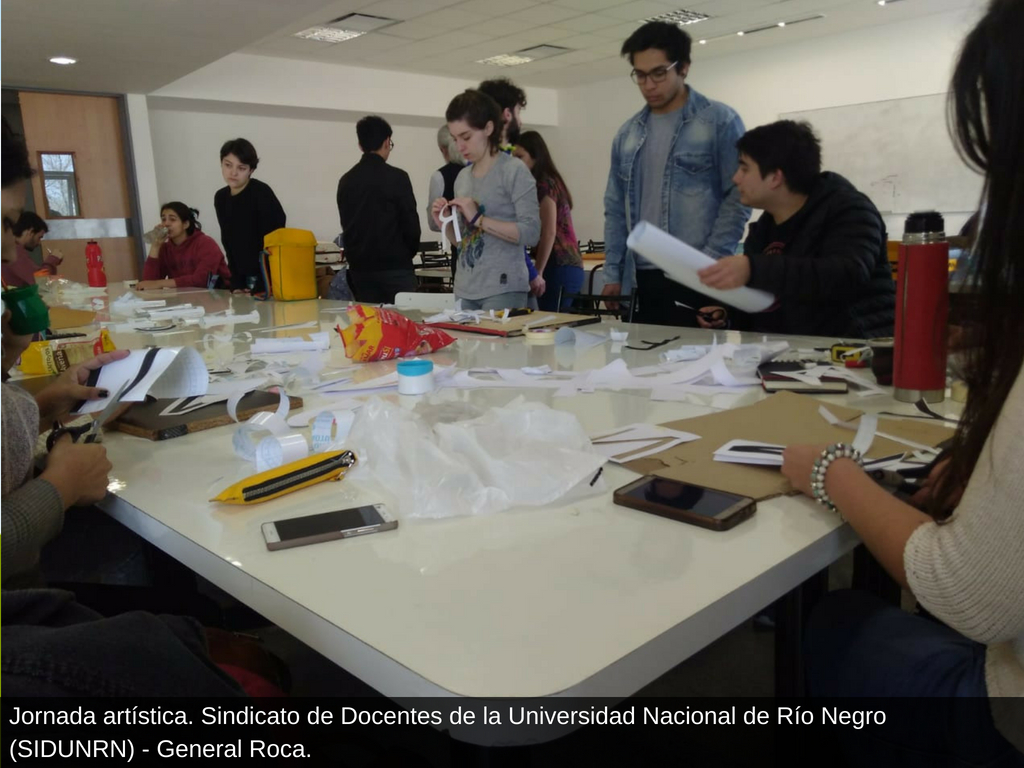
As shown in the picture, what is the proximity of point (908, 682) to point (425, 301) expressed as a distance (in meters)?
2.40

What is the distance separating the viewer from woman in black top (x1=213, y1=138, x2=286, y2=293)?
12.5 feet

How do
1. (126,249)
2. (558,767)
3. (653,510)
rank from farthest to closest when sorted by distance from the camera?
(126,249), (558,767), (653,510)

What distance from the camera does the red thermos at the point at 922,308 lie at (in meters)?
1.07

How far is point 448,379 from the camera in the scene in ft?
4.89

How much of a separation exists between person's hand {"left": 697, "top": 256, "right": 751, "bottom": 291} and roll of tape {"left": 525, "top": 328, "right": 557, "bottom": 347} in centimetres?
52

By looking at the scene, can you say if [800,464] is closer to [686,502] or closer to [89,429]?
[686,502]

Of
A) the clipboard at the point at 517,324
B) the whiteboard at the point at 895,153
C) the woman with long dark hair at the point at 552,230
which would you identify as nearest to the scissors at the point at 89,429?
the clipboard at the point at 517,324

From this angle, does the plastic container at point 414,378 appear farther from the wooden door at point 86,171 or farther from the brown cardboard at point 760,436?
the wooden door at point 86,171

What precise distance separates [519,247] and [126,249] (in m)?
5.98

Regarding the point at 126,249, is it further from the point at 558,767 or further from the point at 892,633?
the point at 892,633

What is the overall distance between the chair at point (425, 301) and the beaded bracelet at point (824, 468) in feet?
7.04

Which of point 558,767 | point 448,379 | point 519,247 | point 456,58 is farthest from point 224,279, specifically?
point 456,58

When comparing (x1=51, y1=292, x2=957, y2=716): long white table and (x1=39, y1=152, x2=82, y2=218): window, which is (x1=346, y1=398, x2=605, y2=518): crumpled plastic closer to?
(x1=51, y1=292, x2=957, y2=716): long white table

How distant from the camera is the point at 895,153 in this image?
281 inches
